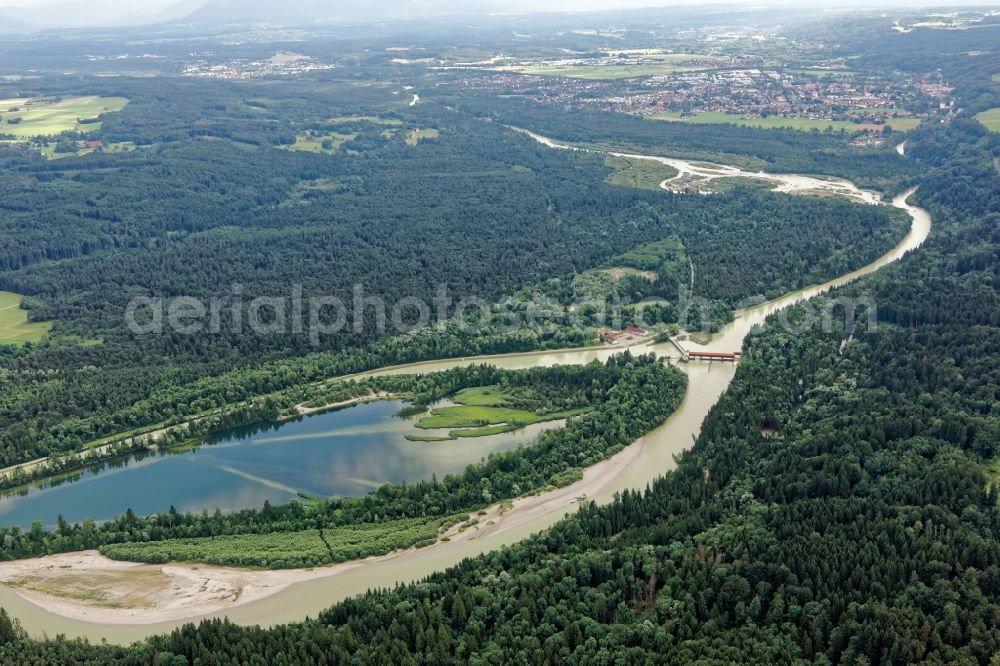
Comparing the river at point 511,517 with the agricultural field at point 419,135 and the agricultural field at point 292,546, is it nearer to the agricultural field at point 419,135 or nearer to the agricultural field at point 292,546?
the agricultural field at point 292,546

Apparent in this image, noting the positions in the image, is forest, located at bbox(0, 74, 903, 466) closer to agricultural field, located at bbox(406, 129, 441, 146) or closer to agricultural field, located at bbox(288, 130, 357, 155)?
agricultural field, located at bbox(406, 129, 441, 146)

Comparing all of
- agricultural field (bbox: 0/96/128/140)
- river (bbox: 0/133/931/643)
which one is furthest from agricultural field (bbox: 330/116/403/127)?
river (bbox: 0/133/931/643)

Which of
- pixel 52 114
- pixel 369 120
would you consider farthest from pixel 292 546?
pixel 52 114

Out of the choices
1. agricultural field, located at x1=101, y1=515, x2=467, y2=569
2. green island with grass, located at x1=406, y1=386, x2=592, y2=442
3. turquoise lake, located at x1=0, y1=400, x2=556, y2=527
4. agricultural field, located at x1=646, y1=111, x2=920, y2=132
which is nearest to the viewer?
agricultural field, located at x1=101, y1=515, x2=467, y2=569

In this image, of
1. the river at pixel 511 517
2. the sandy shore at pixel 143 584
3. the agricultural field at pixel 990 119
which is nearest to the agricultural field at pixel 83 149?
the river at pixel 511 517

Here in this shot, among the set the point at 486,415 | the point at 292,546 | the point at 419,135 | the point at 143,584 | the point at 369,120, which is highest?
the point at 369,120

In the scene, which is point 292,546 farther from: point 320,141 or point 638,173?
point 320,141
